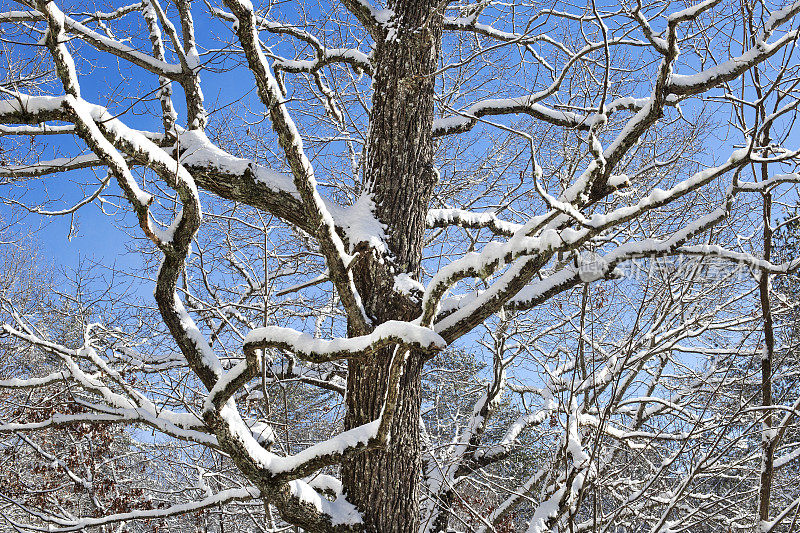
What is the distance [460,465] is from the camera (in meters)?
5.87

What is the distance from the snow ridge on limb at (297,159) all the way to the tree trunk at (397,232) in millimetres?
421

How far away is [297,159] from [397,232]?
111cm

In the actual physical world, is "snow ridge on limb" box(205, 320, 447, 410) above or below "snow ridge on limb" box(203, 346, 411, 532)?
above

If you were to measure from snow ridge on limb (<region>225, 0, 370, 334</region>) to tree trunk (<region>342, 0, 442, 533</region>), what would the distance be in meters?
0.42

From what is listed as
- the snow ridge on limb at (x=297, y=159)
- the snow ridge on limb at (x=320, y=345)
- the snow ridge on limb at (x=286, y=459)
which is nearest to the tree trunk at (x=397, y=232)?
the snow ridge on limb at (x=297, y=159)

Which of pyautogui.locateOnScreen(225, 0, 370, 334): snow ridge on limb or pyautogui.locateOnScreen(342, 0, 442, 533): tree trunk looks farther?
pyautogui.locateOnScreen(342, 0, 442, 533): tree trunk

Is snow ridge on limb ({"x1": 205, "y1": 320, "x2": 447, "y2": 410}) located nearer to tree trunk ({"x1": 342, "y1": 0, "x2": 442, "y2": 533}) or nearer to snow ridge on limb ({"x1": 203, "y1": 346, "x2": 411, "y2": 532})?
snow ridge on limb ({"x1": 203, "y1": 346, "x2": 411, "y2": 532})

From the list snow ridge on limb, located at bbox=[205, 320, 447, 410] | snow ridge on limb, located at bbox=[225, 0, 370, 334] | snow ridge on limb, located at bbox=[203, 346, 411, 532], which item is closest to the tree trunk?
snow ridge on limb, located at bbox=[225, 0, 370, 334]

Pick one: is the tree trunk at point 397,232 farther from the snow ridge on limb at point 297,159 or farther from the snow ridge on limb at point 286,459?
the snow ridge on limb at point 286,459

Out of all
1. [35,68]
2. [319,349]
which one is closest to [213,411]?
[319,349]

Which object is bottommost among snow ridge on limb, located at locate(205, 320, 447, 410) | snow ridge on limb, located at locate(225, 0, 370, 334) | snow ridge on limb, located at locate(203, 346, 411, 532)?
snow ridge on limb, located at locate(203, 346, 411, 532)

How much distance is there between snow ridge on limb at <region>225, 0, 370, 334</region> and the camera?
3121mm

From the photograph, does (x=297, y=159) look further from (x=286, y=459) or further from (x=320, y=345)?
(x=286, y=459)

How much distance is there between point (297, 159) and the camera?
3.45 metres
